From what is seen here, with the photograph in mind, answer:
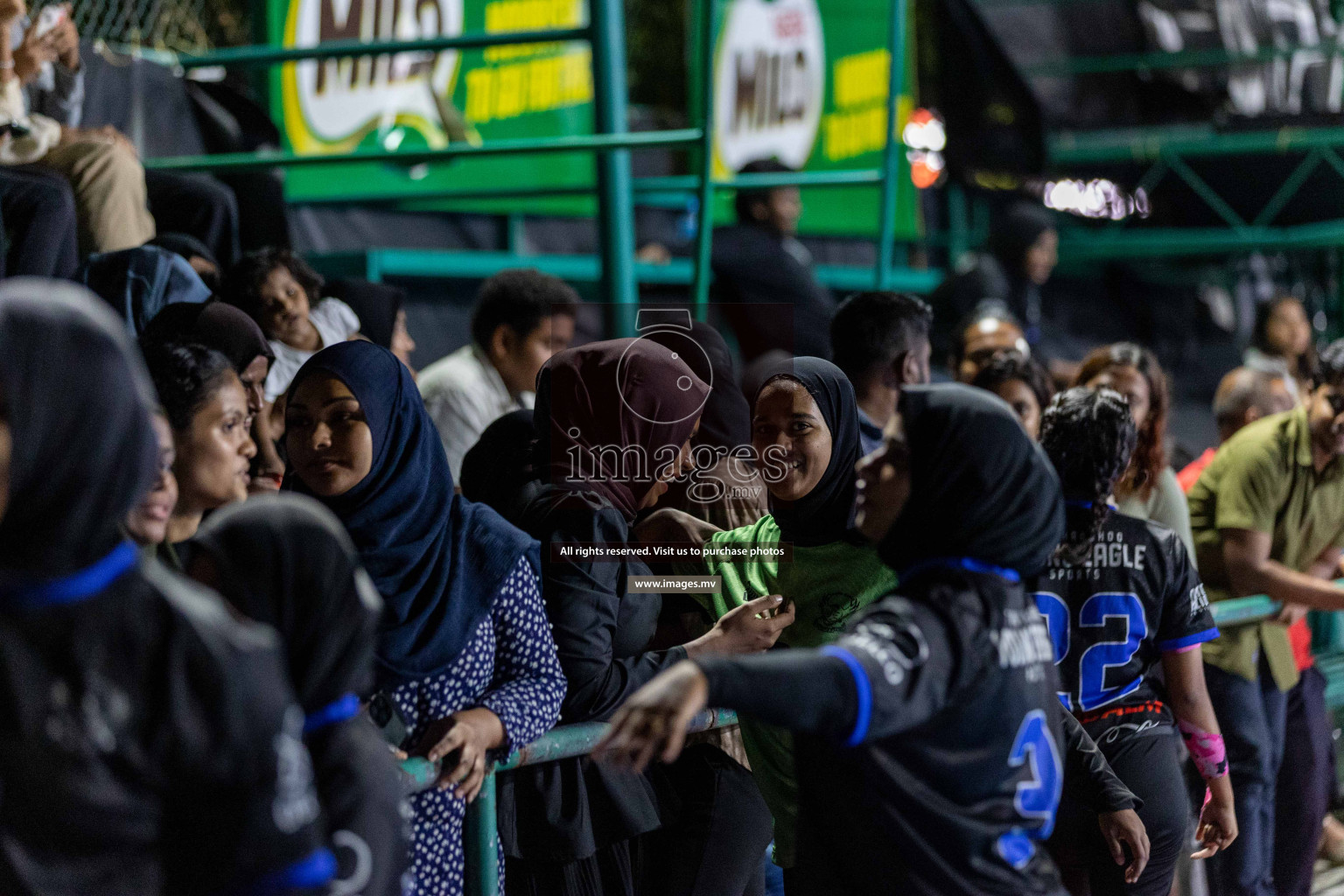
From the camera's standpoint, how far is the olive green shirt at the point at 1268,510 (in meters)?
3.93

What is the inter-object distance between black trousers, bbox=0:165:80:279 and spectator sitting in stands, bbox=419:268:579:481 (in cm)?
115

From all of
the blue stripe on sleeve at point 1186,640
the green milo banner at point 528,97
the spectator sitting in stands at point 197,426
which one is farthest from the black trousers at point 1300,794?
the spectator sitting in stands at point 197,426

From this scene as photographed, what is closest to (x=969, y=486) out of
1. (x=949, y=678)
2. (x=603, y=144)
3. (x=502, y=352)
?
(x=949, y=678)

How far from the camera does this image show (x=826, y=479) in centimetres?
255

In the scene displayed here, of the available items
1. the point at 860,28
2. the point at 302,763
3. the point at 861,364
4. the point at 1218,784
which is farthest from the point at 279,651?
the point at 860,28

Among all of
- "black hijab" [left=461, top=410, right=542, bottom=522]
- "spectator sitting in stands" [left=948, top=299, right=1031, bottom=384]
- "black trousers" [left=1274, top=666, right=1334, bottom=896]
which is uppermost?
"spectator sitting in stands" [left=948, top=299, right=1031, bottom=384]

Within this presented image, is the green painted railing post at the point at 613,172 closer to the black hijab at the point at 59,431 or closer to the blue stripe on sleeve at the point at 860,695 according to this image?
the blue stripe on sleeve at the point at 860,695

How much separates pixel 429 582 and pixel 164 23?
164 inches

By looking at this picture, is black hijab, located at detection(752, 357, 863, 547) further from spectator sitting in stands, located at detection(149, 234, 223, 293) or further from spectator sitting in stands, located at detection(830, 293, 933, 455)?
spectator sitting in stands, located at detection(149, 234, 223, 293)

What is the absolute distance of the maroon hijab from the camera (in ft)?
8.53

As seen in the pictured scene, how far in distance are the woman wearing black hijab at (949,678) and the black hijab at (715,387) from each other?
2.57ft

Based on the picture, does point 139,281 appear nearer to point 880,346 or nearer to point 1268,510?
point 880,346

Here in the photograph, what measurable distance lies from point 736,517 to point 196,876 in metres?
1.45

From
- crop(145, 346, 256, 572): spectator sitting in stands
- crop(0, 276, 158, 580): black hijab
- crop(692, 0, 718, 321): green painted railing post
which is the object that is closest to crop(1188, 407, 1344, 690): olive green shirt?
crop(692, 0, 718, 321): green painted railing post
